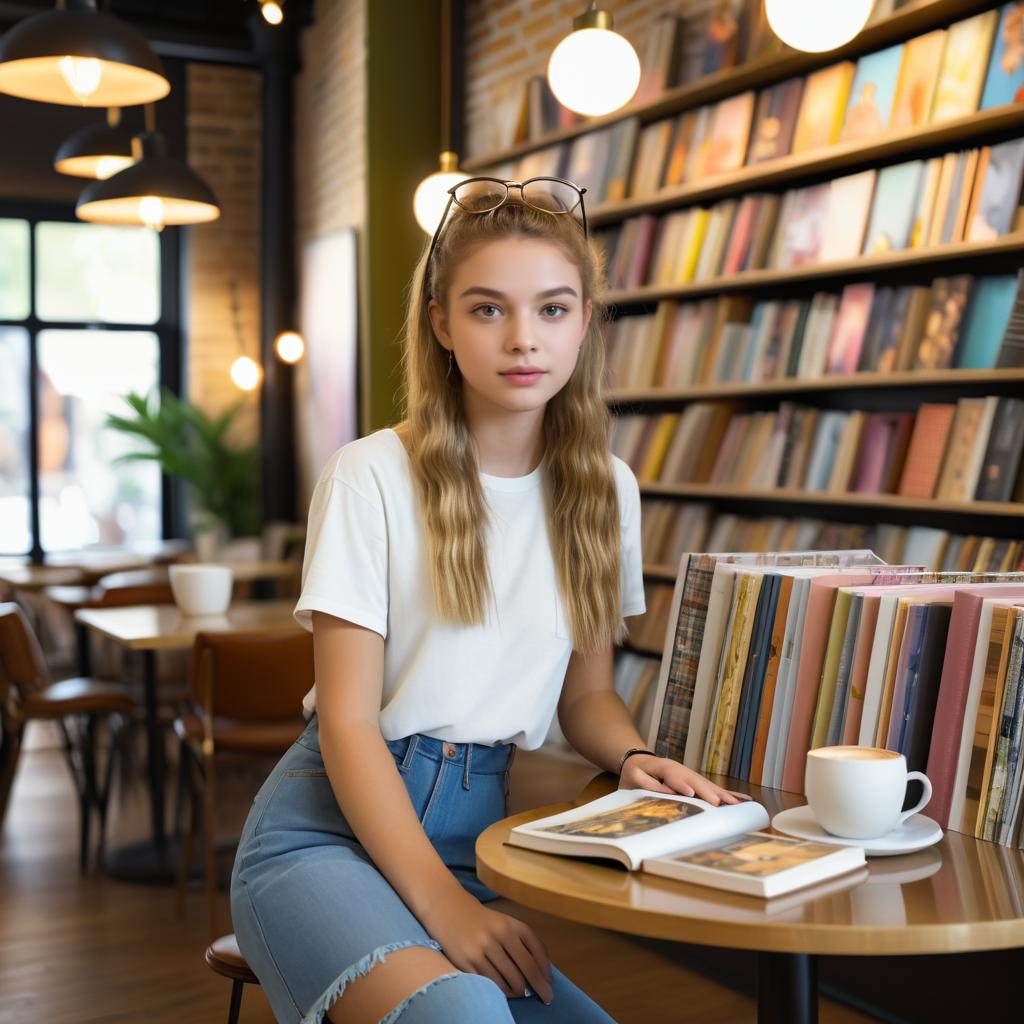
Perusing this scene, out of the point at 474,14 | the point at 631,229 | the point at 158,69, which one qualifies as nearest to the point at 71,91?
the point at 158,69

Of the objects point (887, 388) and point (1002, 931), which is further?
point (887, 388)

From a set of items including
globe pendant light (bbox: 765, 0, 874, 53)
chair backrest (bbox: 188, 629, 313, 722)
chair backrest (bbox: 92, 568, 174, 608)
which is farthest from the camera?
chair backrest (bbox: 92, 568, 174, 608)

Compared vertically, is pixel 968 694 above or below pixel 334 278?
below

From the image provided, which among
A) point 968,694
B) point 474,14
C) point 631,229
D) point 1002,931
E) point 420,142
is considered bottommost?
point 1002,931

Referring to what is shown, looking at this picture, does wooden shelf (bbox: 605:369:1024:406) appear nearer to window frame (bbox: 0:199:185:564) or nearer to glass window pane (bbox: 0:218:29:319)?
window frame (bbox: 0:199:185:564)

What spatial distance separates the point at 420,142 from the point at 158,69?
308 cm

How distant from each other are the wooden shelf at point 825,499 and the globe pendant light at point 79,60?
6.33ft

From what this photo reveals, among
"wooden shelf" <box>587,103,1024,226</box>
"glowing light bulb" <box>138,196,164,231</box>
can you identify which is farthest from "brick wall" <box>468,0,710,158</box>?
"glowing light bulb" <box>138,196,164,231</box>

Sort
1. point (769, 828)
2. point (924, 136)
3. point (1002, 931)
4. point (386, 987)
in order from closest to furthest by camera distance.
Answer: point (1002, 931) < point (386, 987) < point (769, 828) < point (924, 136)

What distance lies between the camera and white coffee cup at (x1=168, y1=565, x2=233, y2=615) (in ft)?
13.8

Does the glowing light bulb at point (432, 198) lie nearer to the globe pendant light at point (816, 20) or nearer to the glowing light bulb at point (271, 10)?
the glowing light bulb at point (271, 10)

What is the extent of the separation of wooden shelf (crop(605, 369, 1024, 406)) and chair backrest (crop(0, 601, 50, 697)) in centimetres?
Result: 212

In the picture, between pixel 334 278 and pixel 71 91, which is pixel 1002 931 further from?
pixel 334 278

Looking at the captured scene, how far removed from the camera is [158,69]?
3.36 metres
